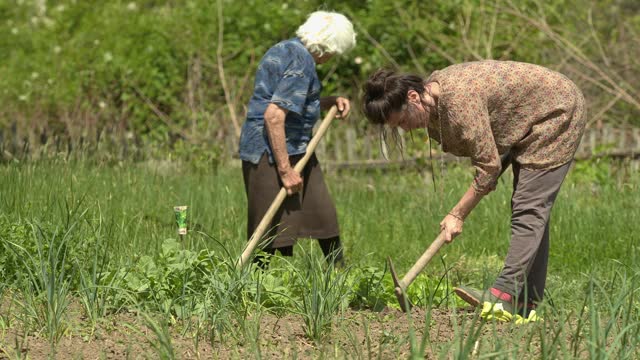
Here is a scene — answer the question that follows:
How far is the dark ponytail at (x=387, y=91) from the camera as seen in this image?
12.9 ft

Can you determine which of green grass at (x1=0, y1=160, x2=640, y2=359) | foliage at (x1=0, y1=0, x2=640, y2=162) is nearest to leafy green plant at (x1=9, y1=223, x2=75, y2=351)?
green grass at (x1=0, y1=160, x2=640, y2=359)

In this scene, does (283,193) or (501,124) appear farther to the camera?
(283,193)

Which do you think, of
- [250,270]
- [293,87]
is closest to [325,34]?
[293,87]

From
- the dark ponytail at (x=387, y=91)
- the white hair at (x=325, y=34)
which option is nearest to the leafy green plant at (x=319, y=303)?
the dark ponytail at (x=387, y=91)

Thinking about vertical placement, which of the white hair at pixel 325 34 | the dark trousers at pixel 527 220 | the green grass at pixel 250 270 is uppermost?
the white hair at pixel 325 34

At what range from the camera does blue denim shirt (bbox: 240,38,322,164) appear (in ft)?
15.9

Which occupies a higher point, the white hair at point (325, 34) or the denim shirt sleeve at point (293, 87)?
the white hair at point (325, 34)

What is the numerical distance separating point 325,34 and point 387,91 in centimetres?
110

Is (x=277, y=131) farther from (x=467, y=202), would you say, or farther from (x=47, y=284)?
(x=47, y=284)

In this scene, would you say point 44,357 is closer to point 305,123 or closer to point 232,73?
point 305,123

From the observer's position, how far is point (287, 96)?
484cm

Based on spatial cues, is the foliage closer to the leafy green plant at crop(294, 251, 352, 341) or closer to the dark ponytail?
the dark ponytail

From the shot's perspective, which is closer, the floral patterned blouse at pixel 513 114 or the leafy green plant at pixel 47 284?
the leafy green plant at pixel 47 284

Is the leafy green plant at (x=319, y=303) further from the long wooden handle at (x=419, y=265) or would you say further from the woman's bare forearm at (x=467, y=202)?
the woman's bare forearm at (x=467, y=202)
